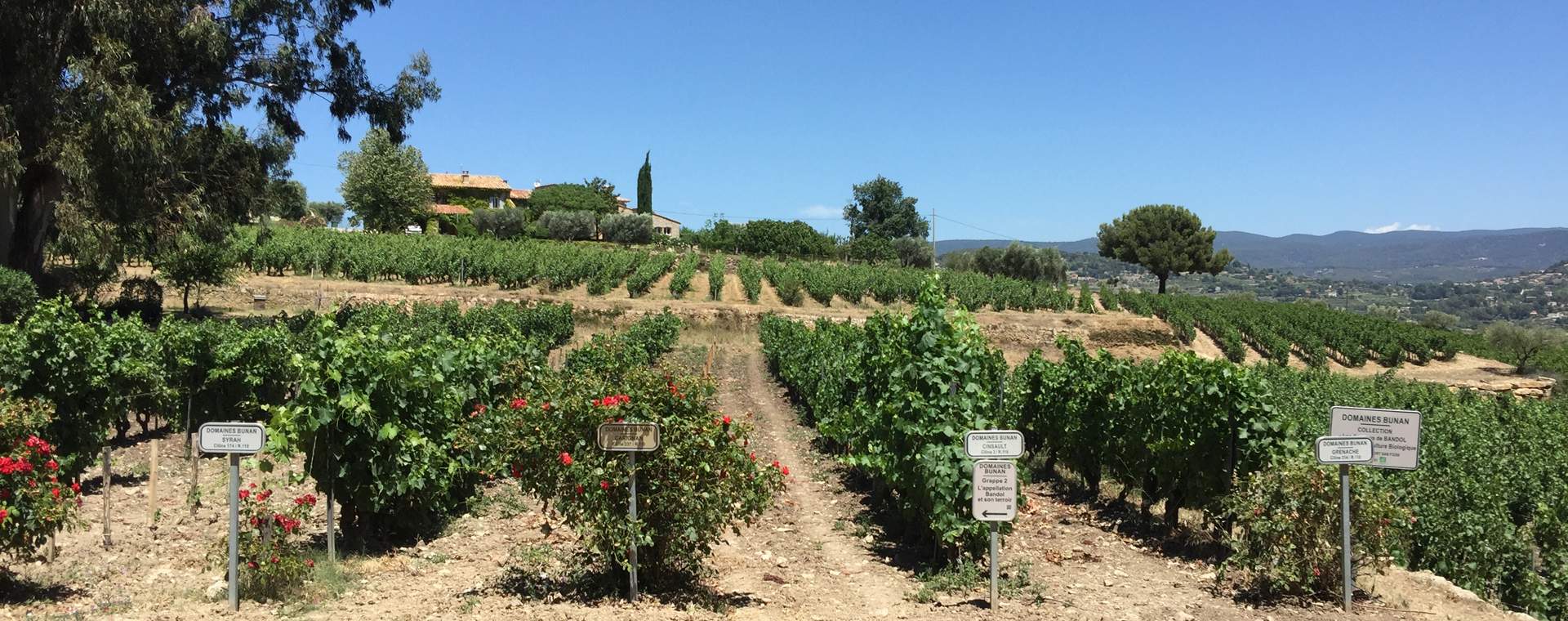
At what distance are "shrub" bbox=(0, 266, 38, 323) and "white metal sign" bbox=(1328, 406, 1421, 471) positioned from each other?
22377 millimetres

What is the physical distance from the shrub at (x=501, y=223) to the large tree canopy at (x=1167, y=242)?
4668 cm

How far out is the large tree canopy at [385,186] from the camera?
66.2 m

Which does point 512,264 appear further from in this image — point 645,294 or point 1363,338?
point 1363,338

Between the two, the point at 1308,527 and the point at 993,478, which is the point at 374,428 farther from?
the point at 1308,527

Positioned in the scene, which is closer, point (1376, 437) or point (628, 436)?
point (628, 436)

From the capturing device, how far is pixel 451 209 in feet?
264

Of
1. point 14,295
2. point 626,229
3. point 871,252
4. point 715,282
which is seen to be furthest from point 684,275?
point 14,295

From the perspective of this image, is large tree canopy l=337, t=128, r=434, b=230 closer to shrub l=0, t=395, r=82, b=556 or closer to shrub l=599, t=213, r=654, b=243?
shrub l=599, t=213, r=654, b=243

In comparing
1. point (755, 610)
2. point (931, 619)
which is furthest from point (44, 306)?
point (931, 619)

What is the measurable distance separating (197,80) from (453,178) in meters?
66.3

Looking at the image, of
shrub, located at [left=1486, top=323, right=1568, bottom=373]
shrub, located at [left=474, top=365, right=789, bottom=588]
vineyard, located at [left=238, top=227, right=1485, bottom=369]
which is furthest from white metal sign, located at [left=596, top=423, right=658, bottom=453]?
shrub, located at [left=1486, top=323, right=1568, bottom=373]

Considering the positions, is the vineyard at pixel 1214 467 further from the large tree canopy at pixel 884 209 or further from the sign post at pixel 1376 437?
the large tree canopy at pixel 884 209

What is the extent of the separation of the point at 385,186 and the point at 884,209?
173ft

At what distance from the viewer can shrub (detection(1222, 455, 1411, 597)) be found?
7.70 metres
